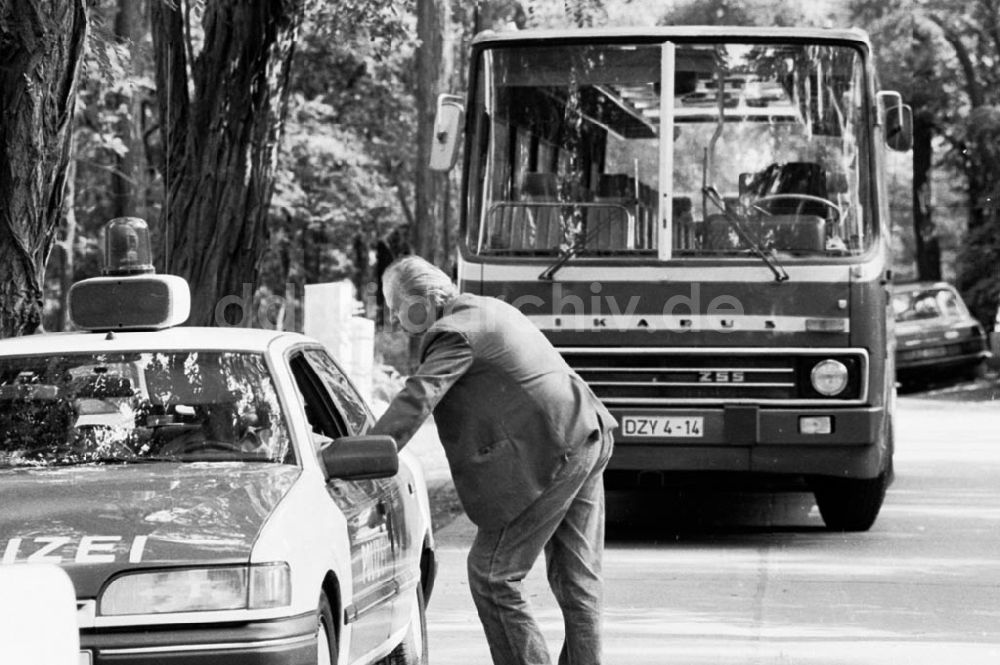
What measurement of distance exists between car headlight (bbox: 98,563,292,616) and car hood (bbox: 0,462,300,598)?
31 mm

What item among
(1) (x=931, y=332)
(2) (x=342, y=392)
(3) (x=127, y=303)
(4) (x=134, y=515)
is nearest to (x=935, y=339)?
(1) (x=931, y=332)

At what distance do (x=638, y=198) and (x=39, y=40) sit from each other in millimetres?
3781

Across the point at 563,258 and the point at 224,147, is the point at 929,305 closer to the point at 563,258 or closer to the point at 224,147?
the point at 224,147

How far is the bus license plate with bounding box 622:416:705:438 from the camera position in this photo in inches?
469

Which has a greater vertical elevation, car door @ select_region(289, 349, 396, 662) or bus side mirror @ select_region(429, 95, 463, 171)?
bus side mirror @ select_region(429, 95, 463, 171)

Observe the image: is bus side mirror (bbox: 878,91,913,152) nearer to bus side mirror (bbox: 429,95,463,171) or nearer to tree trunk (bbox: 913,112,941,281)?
bus side mirror (bbox: 429,95,463,171)

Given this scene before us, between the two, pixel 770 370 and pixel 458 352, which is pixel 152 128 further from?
pixel 458 352

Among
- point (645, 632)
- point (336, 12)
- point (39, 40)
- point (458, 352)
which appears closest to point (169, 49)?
point (39, 40)

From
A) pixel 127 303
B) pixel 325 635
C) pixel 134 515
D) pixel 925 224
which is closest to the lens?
pixel 134 515

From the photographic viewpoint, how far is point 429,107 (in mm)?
24484

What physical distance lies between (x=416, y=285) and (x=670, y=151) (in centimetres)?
572

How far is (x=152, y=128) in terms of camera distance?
33.3m

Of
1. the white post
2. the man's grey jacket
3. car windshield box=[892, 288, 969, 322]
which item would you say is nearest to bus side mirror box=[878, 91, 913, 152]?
the man's grey jacket

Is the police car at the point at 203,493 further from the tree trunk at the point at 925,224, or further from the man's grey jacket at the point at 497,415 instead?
the tree trunk at the point at 925,224
